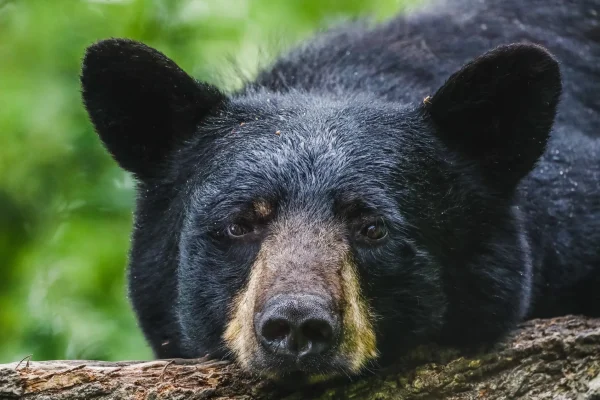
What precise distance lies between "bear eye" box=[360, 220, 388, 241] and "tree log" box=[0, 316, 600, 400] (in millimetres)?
798

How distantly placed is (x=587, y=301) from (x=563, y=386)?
1457mm

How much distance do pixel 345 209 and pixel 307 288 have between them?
0.87 meters

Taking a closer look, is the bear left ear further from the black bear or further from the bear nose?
the bear nose

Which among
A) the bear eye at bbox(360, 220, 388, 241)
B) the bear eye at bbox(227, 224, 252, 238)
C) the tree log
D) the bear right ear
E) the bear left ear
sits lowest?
the tree log

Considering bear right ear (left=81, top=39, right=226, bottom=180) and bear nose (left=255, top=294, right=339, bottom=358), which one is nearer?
bear nose (left=255, top=294, right=339, bottom=358)

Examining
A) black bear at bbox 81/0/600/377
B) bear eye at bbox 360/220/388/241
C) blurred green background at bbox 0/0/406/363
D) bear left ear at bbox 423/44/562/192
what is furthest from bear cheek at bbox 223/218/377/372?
blurred green background at bbox 0/0/406/363

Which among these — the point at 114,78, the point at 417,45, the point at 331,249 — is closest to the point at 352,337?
the point at 331,249

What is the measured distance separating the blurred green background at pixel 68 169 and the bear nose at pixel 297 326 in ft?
12.8

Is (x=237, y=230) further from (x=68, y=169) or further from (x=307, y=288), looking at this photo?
(x=68, y=169)

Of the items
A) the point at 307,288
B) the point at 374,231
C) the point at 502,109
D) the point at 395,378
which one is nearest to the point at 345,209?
the point at 374,231

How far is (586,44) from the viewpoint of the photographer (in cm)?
915

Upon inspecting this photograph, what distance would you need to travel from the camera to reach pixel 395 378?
570cm

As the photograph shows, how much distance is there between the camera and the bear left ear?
598cm

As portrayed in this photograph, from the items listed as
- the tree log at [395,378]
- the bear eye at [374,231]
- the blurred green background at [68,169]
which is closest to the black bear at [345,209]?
the bear eye at [374,231]
